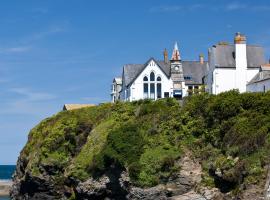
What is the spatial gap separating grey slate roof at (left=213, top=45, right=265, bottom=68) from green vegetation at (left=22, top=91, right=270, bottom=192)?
1724 cm

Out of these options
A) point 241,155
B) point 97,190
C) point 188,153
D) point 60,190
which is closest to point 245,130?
point 241,155

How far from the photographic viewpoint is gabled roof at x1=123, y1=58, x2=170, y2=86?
3317 inches

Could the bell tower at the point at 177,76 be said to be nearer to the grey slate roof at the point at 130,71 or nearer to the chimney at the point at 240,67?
the grey slate roof at the point at 130,71

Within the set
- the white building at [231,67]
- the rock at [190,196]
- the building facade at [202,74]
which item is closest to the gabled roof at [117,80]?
the building facade at [202,74]

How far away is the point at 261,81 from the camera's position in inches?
2805

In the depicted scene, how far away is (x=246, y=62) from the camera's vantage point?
76.6m

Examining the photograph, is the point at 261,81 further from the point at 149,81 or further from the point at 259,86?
the point at 149,81

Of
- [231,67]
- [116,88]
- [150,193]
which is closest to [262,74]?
[231,67]

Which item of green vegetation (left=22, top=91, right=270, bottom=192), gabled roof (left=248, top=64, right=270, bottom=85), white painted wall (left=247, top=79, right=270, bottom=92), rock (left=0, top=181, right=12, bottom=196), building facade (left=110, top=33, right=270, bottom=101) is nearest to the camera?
green vegetation (left=22, top=91, right=270, bottom=192)

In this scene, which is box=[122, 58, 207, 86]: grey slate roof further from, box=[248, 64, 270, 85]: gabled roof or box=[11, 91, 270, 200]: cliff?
box=[11, 91, 270, 200]: cliff

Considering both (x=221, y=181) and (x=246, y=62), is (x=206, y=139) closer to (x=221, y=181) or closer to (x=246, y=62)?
(x=221, y=181)

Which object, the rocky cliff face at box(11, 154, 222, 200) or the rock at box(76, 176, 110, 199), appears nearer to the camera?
the rocky cliff face at box(11, 154, 222, 200)

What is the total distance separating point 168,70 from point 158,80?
110 inches

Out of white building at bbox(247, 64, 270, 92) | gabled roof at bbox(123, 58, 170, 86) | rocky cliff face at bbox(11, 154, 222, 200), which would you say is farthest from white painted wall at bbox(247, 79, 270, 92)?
rocky cliff face at bbox(11, 154, 222, 200)
